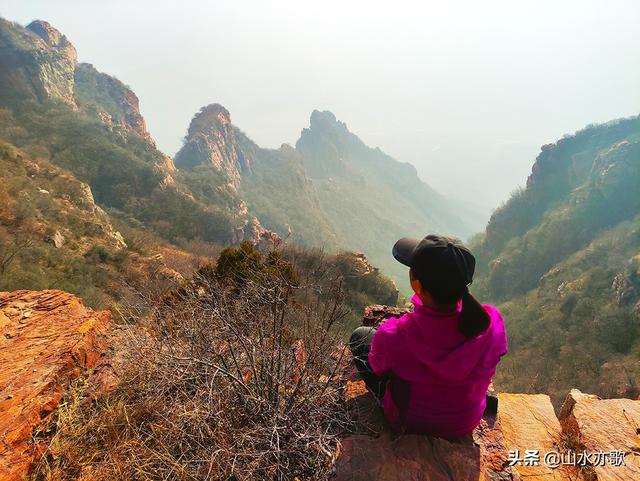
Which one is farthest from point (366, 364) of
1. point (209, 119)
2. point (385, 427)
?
point (209, 119)

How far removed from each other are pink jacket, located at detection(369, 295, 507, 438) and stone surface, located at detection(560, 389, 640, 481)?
156 centimetres

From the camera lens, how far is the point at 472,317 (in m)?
1.83

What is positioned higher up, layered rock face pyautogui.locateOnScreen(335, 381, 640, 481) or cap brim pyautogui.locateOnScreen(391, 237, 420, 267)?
cap brim pyautogui.locateOnScreen(391, 237, 420, 267)

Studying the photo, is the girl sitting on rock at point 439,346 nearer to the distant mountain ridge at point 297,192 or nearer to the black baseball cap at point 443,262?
the black baseball cap at point 443,262

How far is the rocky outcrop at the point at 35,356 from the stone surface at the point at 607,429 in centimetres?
441

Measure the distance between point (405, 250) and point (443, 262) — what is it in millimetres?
352

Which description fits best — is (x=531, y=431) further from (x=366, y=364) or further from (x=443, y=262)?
(x=443, y=262)

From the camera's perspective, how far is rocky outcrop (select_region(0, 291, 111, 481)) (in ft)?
8.27

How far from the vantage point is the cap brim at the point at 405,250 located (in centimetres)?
202

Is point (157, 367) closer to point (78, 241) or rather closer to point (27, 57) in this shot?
point (78, 241)

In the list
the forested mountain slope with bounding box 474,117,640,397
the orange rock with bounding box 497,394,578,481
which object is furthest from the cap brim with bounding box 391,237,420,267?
the forested mountain slope with bounding box 474,117,640,397

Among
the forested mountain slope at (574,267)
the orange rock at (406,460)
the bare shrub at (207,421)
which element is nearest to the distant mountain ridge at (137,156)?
the bare shrub at (207,421)

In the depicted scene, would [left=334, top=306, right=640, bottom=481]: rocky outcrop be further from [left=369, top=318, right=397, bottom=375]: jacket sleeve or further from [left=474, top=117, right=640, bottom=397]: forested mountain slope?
[left=474, top=117, right=640, bottom=397]: forested mountain slope

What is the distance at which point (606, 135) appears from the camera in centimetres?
7431
